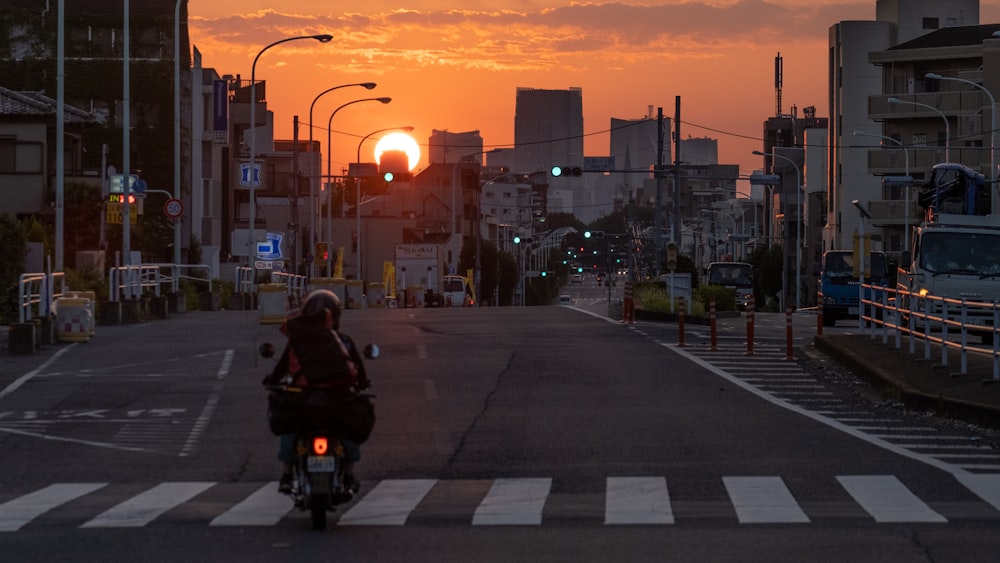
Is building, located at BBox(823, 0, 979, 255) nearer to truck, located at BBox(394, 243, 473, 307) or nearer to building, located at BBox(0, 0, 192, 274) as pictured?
truck, located at BBox(394, 243, 473, 307)

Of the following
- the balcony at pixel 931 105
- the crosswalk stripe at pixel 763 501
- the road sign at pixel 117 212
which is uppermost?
the balcony at pixel 931 105

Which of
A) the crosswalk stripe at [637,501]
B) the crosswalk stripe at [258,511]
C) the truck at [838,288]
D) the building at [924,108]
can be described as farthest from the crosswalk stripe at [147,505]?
the building at [924,108]

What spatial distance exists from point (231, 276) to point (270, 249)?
2.56 metres

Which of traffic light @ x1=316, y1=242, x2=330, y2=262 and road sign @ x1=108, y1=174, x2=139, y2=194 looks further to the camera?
traffic light @ x1=316, y1=242, x2=330, y2=262

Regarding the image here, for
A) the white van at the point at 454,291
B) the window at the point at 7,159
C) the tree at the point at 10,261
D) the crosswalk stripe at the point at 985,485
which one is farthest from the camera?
the white van at the point at 454,291

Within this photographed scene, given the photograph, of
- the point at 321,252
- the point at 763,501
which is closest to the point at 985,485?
the point at 763,501

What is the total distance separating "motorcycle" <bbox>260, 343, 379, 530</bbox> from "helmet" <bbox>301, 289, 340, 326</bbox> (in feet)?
1.85

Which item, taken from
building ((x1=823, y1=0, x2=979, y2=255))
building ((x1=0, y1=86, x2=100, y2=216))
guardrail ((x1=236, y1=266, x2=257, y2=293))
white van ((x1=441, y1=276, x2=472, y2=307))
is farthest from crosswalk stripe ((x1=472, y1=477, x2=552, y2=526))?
building ((x1=823, y1=0, x2=979, y2=255))

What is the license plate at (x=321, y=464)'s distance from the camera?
1057 cm

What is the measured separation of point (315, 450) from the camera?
1073 cm

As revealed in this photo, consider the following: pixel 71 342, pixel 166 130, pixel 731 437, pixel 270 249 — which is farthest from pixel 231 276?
pixel 731 437

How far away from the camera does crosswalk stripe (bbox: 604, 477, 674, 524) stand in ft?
37.2

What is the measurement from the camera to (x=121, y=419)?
19406mm

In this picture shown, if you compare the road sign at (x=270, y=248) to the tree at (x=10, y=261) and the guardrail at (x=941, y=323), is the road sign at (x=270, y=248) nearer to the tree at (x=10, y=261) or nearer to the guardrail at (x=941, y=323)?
the tree at (x=10, y=261)
